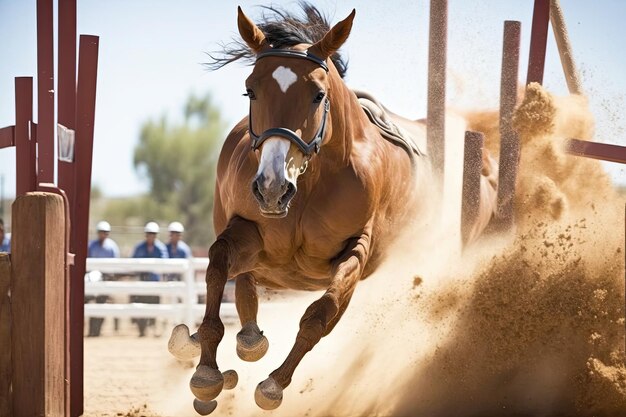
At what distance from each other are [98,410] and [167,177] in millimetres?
44256

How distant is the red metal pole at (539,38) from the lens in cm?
557

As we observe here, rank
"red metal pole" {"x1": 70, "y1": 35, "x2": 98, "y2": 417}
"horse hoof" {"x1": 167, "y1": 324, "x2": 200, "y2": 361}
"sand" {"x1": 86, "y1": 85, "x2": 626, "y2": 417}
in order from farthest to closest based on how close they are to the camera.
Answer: "sand" {"x1": 86, "y1": 85, "x2": 626, "y2": 417} < "red metal pole" {"x1": 70, "y1": 35, "x2": 98, "y2": 417} < "horse hoof" {"x1": 167, "y1": 324, "x2": 200, "y2": 361}

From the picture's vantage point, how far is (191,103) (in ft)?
178

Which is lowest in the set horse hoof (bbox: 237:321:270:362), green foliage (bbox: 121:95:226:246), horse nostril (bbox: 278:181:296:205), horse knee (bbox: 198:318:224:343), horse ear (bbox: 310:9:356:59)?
green foliage (bbox: 121:95:226:246)

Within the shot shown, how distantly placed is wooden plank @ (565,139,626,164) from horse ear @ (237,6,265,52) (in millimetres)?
2167

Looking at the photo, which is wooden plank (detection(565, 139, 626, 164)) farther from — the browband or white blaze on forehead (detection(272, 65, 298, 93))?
white blaze on forehead (detection(272, 65, 298, 93))

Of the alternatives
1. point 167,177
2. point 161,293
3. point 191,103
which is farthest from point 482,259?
point 191,103

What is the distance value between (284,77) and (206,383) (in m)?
1.48

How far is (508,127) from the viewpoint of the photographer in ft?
19.3

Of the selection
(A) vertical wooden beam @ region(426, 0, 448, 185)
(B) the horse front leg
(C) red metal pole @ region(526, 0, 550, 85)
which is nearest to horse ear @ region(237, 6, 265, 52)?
(B) the horse front leg

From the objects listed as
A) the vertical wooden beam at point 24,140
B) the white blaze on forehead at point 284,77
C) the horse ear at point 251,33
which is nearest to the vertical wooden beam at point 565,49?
the horse ear at point 251,33

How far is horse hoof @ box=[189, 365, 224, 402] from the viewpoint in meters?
4.12

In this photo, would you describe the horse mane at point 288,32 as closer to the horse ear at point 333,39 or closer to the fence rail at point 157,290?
the horse ear at point 333,39

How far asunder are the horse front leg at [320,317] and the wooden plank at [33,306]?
0.95 meters
